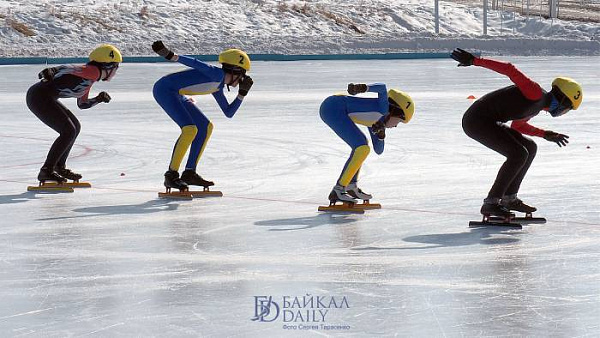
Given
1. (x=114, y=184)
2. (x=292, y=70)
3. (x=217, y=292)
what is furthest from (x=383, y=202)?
(x=292, y=70)

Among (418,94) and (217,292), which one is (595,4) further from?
(217,292)

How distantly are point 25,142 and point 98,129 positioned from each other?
1579mm

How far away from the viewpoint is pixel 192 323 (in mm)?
4480

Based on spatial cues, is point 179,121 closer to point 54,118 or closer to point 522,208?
point 54,118

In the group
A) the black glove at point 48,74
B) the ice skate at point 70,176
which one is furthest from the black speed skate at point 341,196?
the black glove at point 48,74

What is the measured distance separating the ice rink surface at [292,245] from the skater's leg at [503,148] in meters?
0.32

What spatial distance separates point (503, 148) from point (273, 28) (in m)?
40.7

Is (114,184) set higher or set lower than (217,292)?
lower

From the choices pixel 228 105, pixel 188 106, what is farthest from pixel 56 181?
pixel 228 105

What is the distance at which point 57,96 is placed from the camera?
9070mm

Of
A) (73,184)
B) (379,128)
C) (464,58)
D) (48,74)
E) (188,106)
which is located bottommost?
(73,184)

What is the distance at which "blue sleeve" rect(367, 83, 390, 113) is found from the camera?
7469mm

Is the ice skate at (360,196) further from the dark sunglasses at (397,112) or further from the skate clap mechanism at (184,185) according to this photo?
the skate clap mechanism at (184,185)
